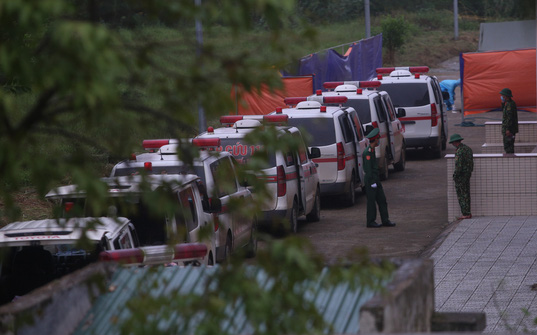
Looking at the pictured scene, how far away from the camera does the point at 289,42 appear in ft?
11.4

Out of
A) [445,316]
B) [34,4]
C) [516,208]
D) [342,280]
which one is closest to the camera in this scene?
[34,4]

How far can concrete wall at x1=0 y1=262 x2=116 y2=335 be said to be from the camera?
187 inches

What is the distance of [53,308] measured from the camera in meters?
5.19

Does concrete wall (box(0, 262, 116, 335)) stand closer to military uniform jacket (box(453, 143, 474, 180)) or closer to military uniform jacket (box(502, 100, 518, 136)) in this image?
military uniform jacket (box(453, 143, 474, 180))

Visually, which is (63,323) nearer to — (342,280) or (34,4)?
(342,280)

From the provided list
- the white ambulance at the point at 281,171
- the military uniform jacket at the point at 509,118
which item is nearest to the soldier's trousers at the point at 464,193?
the white ambulance at the point at 281,171

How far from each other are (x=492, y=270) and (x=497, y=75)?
18.5m

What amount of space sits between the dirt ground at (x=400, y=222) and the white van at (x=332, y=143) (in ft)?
1.83

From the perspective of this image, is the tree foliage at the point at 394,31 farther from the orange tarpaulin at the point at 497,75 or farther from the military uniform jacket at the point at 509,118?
the military uniform jacket at the point at 509,118

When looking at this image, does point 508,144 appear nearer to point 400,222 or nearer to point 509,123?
point 509,123

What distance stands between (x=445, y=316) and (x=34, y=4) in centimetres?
364

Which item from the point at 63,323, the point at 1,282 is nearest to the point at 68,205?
the point at 1,282

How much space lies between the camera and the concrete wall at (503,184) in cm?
1457

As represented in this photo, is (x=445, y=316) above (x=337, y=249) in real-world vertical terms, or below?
above
